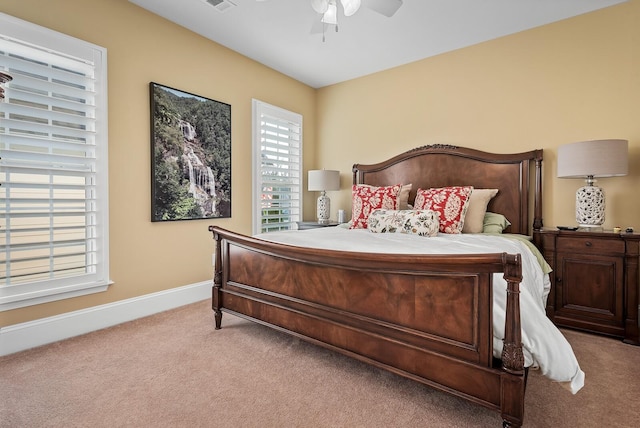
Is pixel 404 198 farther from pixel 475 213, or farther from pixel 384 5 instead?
pixel 384 5

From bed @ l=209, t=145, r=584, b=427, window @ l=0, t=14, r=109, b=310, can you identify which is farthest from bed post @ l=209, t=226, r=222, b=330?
window @ l=0, t=14, r=109, b=310

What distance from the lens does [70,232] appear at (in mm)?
2461

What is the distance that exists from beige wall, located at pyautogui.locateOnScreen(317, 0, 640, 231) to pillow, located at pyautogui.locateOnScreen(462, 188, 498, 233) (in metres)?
0.60

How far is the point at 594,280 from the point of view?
2545 mm

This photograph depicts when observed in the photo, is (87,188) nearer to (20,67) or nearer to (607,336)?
(20,67)

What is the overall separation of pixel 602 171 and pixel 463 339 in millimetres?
2035

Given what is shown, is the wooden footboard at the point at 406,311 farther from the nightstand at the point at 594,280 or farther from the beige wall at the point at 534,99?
the beige wall at the point at 534,99

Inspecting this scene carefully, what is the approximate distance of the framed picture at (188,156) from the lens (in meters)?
2.98

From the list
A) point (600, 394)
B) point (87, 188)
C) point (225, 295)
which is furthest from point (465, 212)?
point (87, 188)

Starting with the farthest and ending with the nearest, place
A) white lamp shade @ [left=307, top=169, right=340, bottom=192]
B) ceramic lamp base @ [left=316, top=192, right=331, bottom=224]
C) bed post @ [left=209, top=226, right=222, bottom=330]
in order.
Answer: ceramic lamp base @ [left=316, top=192, right=331, bottom=224] < white lamp shade @ [left=307, top=169, right=340, bottom=192] < bed post @ [left=209, top=226, right=222, bottom=330]

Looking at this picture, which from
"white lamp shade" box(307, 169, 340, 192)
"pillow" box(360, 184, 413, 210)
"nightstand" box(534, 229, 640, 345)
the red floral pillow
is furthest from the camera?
"white lamp shade" box(307, 169, 340, 192)

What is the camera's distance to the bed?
1.35 meters

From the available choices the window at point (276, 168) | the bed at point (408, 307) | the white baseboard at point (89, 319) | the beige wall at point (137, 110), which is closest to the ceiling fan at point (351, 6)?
the bed at point (408, 307)

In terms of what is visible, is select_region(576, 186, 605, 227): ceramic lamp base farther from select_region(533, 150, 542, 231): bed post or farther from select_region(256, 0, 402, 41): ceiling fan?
select_region(256, 0, 402, 41): ceiling fan
